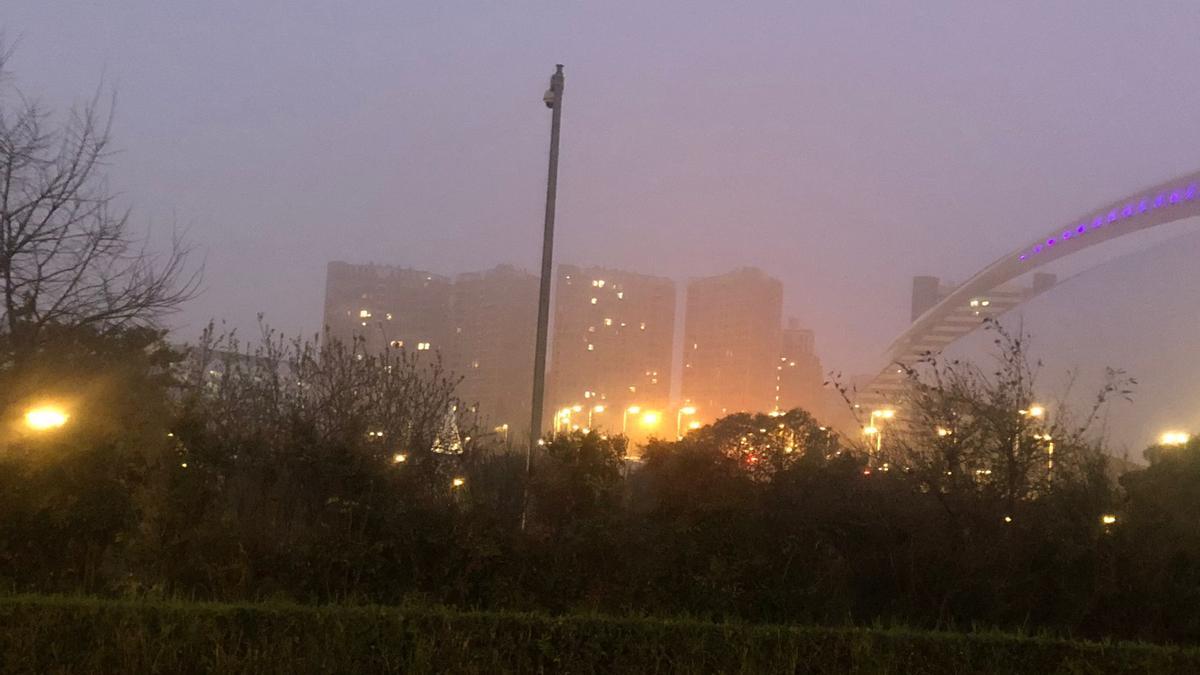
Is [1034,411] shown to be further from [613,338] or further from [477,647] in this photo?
[613,338]

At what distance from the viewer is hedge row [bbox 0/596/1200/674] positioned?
5.98 m

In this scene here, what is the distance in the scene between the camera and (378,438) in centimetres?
1122

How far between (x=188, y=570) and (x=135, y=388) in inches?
279

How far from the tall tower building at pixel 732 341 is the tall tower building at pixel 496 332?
19784mm

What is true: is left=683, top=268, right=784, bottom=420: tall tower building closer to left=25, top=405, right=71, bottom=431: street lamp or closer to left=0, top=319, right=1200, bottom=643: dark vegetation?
left=0, top=319, right=1200, bottom=643: dark vegetation

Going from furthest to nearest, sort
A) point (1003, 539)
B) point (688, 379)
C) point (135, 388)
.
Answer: point (688, 379), point (135, 388), point (1003, 539)

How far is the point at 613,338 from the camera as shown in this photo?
216 feet

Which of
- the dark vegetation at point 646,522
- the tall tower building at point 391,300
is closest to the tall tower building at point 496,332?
the tall tower building at point 391,300

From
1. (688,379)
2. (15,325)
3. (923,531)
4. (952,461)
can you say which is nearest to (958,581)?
(923,531)

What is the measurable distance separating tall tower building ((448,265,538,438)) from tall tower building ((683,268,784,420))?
19784mm

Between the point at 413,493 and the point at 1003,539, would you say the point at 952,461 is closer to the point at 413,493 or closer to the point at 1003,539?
the point at 1003,539

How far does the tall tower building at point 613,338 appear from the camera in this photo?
61838 millimetres

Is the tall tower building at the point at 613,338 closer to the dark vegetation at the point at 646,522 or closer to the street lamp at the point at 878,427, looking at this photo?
the street lamp at the point at 878,427

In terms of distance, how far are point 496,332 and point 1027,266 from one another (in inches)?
1499
